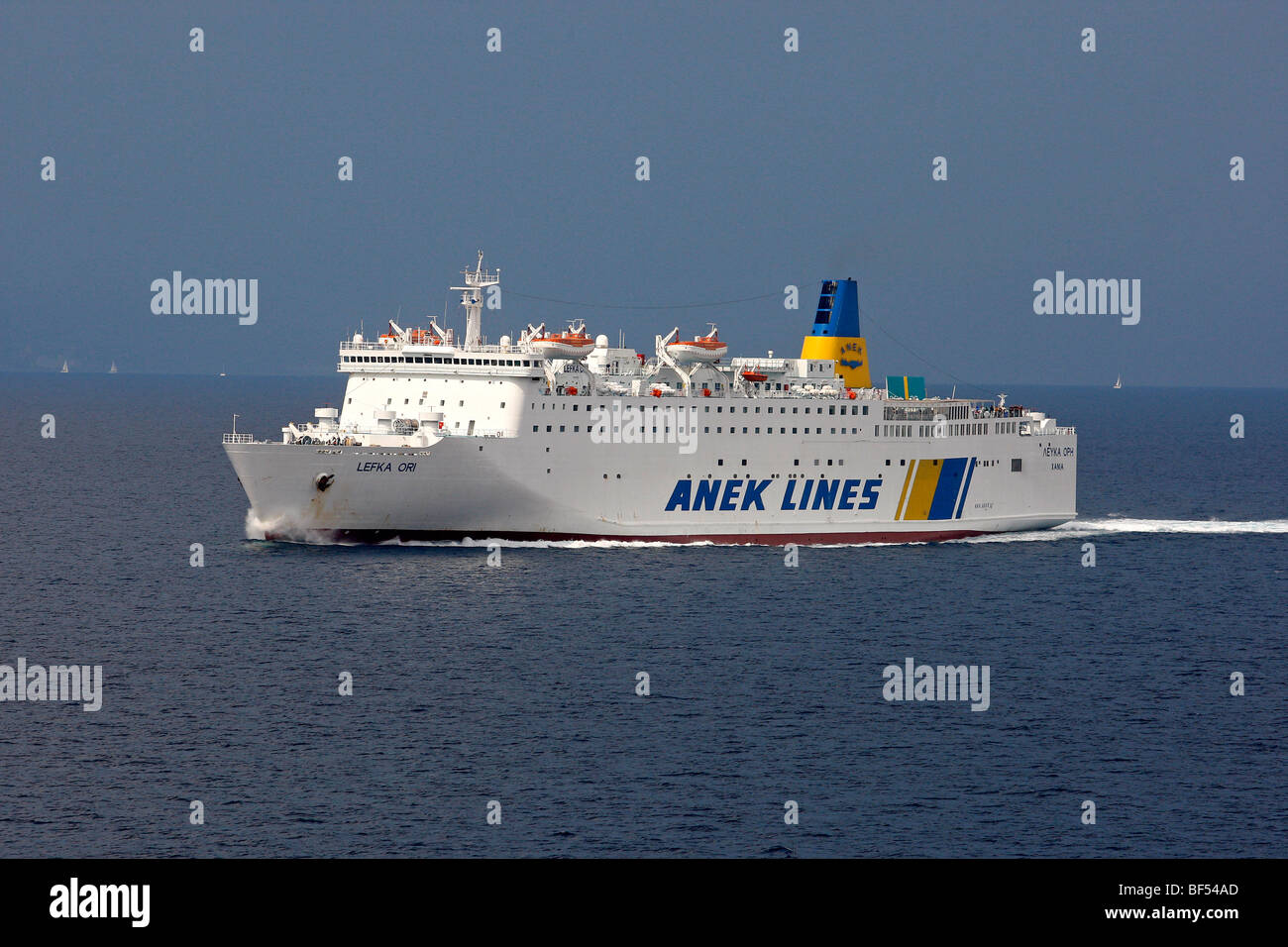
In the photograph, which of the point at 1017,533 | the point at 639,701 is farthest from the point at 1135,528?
the point at 639,701

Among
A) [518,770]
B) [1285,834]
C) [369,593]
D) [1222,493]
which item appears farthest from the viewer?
[1222,493]

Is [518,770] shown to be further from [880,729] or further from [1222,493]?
[1222,493]

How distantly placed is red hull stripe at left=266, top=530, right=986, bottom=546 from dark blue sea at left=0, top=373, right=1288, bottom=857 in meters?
0.51

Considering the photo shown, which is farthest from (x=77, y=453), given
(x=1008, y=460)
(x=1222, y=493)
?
(x=1222, y=493)

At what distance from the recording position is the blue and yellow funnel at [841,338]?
54938 millimetres

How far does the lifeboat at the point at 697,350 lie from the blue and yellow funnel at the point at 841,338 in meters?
6.56

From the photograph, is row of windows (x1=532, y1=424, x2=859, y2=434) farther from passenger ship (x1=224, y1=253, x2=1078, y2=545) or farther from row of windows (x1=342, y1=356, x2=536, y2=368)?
row of windows (x1=342, y1=356, x2=536, y2=368)

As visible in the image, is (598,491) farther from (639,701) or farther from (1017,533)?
(1017,533)

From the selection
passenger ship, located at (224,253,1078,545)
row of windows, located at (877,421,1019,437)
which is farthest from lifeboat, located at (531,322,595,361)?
row of windows, located at (877,421,1019,437)

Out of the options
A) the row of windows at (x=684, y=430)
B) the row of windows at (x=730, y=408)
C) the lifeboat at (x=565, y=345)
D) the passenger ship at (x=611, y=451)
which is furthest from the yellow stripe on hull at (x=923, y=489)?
the lifeboat at (x=565, y=345)

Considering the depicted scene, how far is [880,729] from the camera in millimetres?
28438

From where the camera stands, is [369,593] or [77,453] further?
[77,453]
